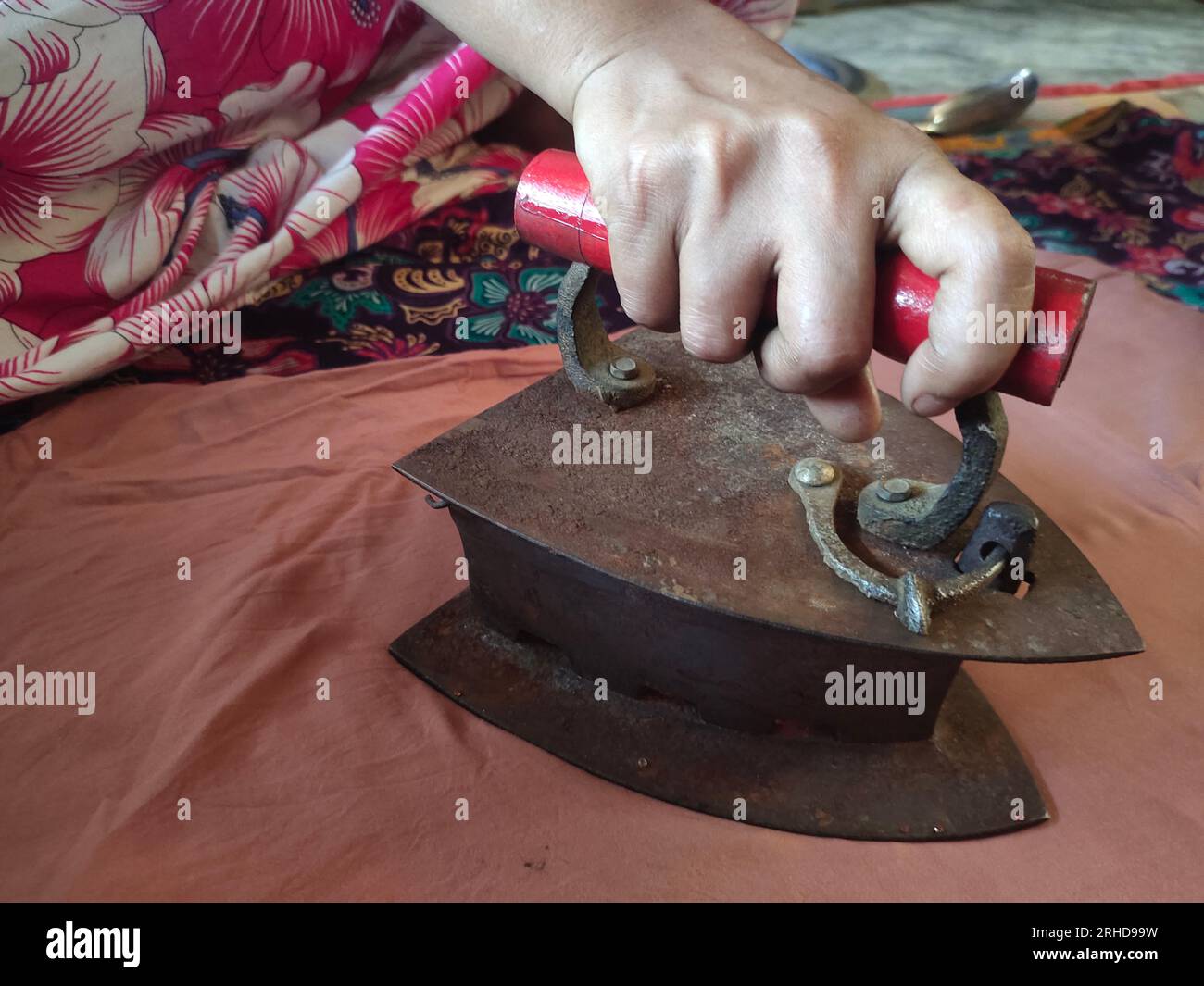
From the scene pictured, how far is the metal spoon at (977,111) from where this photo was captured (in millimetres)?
2613

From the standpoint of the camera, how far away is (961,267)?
2.69 feet

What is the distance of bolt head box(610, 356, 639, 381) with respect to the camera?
49.9 inches

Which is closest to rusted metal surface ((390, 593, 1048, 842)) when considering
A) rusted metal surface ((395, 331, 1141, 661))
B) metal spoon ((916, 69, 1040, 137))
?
rusted metal surface ((395, 331, 1141, 661))

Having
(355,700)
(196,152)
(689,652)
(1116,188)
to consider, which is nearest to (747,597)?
(689,652)

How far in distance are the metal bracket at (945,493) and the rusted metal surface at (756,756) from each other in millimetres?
287

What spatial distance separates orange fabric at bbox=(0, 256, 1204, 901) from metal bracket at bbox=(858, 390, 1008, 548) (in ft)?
1.09

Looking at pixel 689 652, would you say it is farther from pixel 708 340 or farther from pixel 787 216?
pixel 787 216

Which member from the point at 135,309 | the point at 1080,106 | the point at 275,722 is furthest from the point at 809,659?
the point at 1080,106

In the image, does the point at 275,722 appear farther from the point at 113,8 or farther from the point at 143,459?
the point at 113,8

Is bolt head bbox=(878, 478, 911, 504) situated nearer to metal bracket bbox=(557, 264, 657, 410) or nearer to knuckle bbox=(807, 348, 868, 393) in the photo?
knuckle bbox=(807, 348, 868, 393)

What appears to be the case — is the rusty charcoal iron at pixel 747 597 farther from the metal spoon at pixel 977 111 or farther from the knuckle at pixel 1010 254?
the metal spoon at pixel 977 111

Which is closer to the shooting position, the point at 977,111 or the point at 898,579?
the point at 898,579

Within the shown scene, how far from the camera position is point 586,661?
1272 millimetres

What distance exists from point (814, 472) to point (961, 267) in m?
0.35
